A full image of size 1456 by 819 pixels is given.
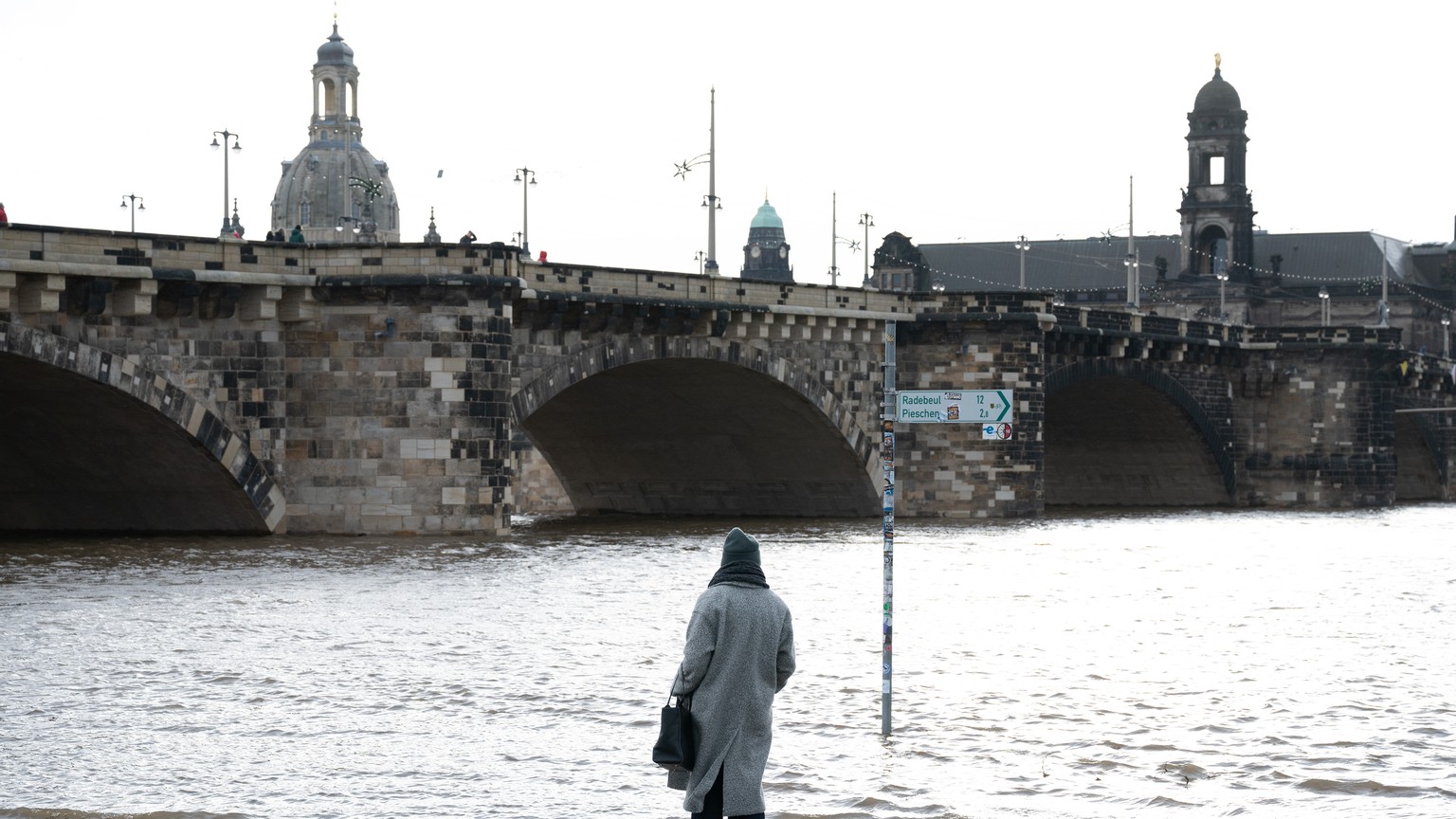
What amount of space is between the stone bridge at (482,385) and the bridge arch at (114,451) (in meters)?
0.05

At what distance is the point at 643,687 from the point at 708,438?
32685 millimetres

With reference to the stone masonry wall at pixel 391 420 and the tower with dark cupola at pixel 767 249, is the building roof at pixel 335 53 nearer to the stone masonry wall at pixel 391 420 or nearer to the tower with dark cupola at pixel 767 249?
the tower with dark cupola at pixel 767 249

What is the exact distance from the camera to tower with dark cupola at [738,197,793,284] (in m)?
161

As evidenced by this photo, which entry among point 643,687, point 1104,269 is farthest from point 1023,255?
point 643,687

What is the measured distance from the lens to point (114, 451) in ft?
117

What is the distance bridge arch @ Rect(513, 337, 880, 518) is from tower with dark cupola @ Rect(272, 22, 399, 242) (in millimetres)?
48298

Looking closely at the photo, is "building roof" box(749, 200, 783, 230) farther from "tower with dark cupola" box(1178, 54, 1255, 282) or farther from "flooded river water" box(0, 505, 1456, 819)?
"flooded river water" box(0, 505, 1456, 819)

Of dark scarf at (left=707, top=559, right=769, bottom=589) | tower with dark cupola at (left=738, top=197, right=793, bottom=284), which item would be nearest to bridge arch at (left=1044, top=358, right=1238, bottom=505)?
dark scarf at (left=707, top=559, right=769, bottom=589)

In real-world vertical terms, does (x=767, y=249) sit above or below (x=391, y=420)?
above

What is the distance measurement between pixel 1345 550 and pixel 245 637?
1021 inches

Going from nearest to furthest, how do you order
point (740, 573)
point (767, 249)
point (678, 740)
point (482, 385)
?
point (678, 740)
point (740, 573)
point (482, 385)
point (767, 249)

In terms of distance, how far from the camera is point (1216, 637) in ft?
73.4

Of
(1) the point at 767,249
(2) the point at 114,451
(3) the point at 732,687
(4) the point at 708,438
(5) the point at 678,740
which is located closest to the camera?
(5) the point at 678,740

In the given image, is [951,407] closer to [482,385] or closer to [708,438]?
[482,385]
